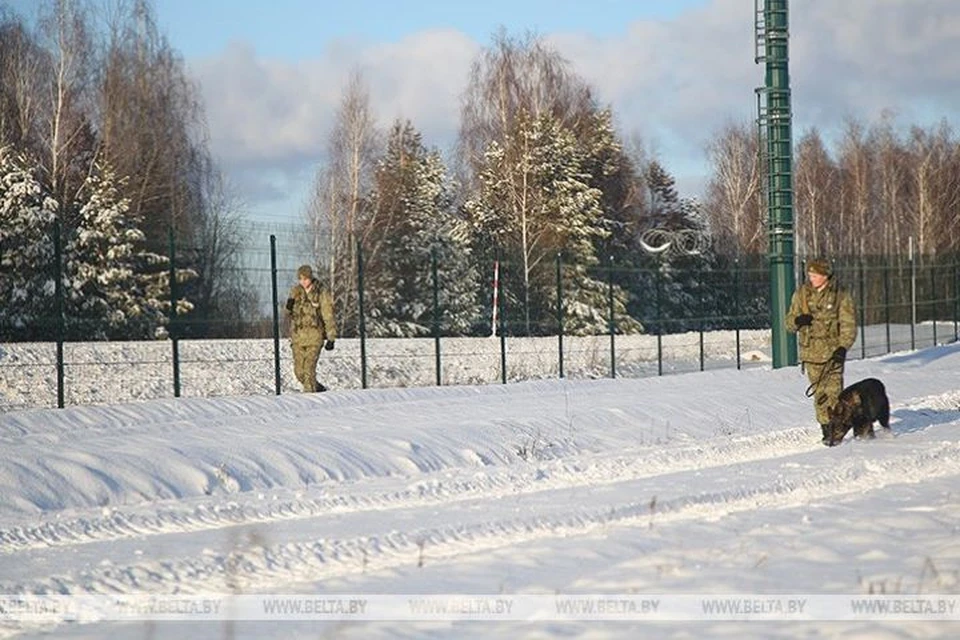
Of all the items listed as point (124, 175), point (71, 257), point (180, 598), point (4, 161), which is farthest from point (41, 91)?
point (180, 598)

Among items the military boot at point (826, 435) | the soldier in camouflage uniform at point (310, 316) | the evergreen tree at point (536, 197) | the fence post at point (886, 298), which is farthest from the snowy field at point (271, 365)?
the evergreen tree at point (536, 197)

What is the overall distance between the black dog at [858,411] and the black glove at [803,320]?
0.79 metres

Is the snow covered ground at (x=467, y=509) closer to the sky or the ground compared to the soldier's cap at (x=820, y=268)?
closer to the ground

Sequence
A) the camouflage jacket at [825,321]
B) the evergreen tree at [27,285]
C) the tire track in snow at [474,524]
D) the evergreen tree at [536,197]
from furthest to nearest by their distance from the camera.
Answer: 1. the evergreen tree at [536,197]
2. the evergreen tree at [27,285]
3. the camouflage jacket at [825,321]
4. the tire track in snow at [474,524]

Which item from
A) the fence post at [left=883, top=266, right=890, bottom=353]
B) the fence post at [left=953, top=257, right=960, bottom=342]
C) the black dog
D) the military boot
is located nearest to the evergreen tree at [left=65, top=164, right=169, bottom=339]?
the military boot

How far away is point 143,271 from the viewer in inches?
1094

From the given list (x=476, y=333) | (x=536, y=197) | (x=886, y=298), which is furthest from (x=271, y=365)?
(x=536, y=197)

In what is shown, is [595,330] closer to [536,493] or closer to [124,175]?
[124,175]

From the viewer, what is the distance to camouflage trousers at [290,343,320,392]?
1806 cm

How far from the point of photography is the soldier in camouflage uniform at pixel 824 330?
46.2 ft

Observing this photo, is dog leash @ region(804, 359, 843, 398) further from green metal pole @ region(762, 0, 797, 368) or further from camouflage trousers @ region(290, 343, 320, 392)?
green metal pole @ region(762, 0, 797, 368)

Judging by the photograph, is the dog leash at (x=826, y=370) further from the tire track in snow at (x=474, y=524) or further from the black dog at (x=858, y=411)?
the tire track in snow at (x=474, y=524)

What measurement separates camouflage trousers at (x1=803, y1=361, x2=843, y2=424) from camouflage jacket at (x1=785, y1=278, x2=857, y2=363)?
0.11 metres

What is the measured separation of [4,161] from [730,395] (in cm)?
Answer: 2410
